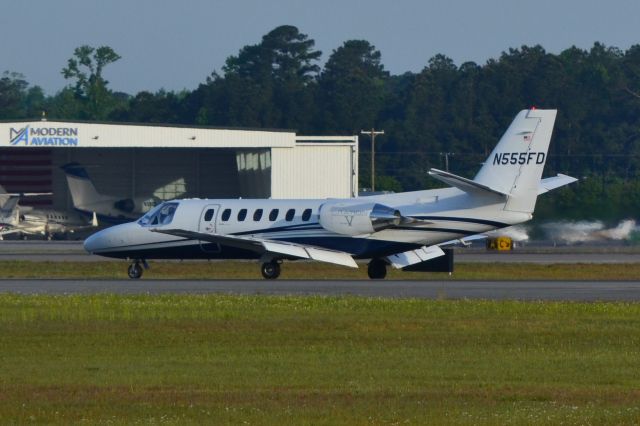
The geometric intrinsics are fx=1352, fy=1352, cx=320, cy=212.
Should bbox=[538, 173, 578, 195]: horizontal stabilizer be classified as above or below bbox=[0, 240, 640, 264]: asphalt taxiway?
above

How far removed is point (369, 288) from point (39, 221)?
59111mm

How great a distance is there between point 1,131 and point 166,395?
63673mm

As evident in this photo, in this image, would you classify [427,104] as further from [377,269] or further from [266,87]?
[377,269]

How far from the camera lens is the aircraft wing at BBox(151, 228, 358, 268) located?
139 ft

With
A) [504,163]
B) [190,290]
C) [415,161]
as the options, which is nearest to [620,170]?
[415,161]

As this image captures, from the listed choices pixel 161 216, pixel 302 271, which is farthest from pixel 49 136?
pixel 161 216

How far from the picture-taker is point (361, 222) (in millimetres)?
42000

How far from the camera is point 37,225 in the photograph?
302ft

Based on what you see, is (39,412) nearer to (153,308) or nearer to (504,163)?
(153,308)

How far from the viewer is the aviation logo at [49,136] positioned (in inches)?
3078

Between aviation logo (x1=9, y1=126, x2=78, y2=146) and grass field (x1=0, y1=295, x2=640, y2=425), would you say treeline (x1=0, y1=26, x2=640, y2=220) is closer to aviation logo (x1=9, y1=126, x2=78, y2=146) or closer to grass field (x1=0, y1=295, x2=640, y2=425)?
aviation logo (x1=9, y1=126, x2=78, y2=146)

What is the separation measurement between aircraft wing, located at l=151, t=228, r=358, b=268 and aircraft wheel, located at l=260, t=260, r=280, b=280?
22.7 inches

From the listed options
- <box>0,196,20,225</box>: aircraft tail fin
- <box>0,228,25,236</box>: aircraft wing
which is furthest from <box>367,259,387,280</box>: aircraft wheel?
<box>0,228,25,236</box>: aircraft wing

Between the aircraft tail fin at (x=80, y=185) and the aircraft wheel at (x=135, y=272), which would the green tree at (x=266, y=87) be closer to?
the aircraft tail fin at (x=80, y=185)
